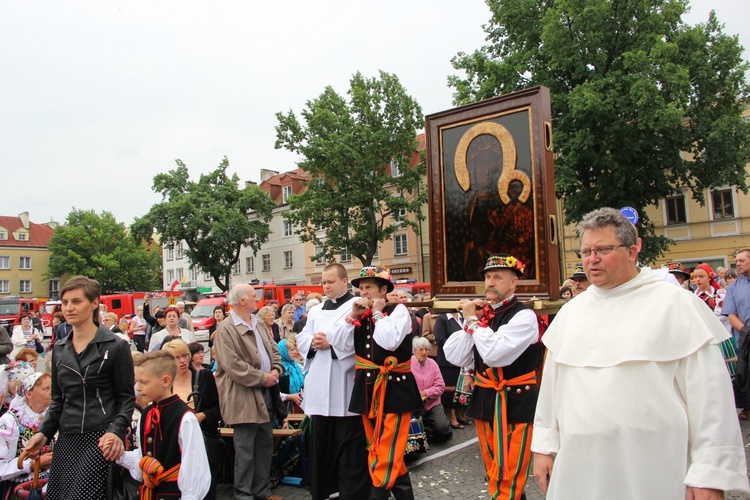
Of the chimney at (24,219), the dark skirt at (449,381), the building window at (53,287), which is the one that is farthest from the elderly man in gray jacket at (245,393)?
the chimney at (24,219)

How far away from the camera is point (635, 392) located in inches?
97.5

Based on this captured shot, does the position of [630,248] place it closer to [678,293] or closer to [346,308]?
[678,293]

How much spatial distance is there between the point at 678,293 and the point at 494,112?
4.08m

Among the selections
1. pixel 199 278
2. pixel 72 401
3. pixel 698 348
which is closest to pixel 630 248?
pixel 698 348

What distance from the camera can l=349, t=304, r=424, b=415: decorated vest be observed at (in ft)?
15.3

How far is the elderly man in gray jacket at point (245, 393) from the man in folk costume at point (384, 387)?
93cm

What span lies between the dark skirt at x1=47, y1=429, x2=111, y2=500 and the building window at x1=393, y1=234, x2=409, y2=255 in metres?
36.3

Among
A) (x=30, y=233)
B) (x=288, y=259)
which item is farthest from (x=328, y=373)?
(x=30, y=233)

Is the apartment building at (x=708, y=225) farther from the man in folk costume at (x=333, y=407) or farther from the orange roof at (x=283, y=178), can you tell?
the orange roof at (x=283, y=178)

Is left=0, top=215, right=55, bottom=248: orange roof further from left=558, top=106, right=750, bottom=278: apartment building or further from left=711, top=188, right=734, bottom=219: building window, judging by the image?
left=711, top=188, right=734, bottom=219: building window

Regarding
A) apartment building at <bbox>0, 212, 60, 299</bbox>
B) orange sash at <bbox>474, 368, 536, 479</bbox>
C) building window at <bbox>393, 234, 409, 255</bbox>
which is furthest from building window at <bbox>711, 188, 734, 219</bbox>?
apartment building at <bbox>0, 212, 60, 299</bbox>

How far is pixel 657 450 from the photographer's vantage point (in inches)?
95.3

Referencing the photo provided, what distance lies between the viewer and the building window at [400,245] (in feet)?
132

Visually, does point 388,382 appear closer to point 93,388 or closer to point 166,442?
point 166,442
